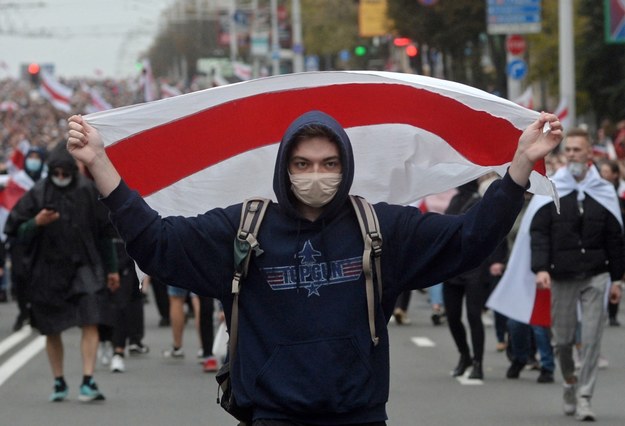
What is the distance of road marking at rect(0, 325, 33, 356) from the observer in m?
16.5

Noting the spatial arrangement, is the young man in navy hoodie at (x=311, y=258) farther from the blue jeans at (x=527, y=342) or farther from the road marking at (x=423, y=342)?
the road marking at (x=423, y=342)

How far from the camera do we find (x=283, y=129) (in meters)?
6.61

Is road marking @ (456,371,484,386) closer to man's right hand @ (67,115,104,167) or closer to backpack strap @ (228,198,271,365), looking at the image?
backpack strap @ (228,198,271,365)

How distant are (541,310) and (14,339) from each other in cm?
689

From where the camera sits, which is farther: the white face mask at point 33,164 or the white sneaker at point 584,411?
the white face mask at point 33,164

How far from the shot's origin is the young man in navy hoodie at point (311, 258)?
201 inches

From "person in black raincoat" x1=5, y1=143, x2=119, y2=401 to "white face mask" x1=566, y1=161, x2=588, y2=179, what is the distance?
11.0 feet

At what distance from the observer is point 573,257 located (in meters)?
11.0

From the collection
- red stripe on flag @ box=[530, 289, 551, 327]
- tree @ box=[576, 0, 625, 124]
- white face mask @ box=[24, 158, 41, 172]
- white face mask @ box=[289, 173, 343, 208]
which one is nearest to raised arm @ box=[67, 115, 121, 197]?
white face mask @ box=[289, 173, 343, 208]

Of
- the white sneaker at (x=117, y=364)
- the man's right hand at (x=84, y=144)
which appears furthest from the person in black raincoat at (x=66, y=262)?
the man's right hand at (x=84, y=144)

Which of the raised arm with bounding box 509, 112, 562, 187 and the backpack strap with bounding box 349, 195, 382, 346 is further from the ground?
the raised arm with bounding box 509, 112, 562, 187

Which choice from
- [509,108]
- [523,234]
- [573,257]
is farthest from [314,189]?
[523,234]

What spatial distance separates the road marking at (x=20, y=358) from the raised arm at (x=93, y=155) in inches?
335

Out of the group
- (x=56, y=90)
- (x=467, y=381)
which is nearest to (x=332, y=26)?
(x=56, y=90)
